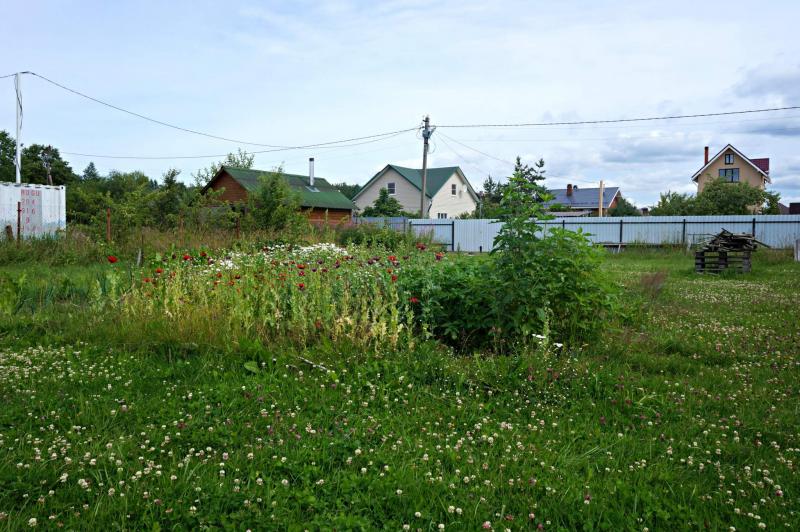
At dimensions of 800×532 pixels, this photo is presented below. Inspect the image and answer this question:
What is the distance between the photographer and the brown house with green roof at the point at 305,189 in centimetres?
3259

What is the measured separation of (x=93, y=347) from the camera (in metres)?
4.78

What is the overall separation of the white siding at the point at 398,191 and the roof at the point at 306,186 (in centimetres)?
697

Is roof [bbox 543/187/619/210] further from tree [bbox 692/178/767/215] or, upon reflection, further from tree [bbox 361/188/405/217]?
tree [bbox 361/188/405/217]

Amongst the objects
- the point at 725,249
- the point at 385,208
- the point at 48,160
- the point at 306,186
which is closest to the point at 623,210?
the point at 385,208

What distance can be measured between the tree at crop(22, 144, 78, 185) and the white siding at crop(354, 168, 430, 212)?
28998mm

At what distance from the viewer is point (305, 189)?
36.4 metres

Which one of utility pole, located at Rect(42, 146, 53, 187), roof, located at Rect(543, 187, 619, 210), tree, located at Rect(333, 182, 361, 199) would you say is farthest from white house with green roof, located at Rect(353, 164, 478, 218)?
utility pole, located at Rect(42, 146, 53, 187)

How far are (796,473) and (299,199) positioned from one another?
15.5m

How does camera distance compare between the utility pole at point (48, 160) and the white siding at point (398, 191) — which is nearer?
the white siding at point (398, 191)

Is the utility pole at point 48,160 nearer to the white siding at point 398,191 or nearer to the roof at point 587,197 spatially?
the white siding at point 398,191

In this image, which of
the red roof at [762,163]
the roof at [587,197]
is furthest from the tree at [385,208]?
the red roof at [762,163]

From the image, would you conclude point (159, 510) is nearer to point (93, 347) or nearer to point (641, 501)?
point (641, 501)

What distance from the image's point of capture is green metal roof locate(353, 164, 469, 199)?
43.9 meters

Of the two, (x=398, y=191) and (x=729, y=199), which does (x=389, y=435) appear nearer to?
(x=729, y=199)
